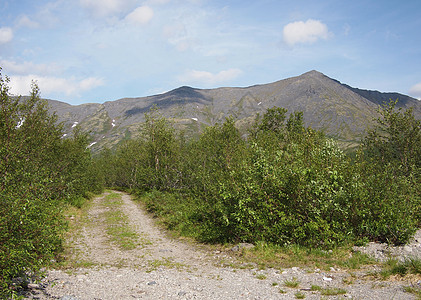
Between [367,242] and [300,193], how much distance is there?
377 cm

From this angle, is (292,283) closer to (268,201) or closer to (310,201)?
(310,201)

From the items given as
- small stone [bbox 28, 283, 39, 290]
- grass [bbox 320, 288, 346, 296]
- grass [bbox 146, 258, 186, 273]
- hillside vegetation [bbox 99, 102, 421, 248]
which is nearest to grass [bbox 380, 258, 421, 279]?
grass [bbox 320, 288, 346, 296]

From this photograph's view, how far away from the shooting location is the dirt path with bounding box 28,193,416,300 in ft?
27.8

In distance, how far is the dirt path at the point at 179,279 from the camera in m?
8.48

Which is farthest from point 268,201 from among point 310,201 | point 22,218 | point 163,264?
point 22,218

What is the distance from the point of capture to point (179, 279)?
34.7ft

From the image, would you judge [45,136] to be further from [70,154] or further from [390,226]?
[390,226]

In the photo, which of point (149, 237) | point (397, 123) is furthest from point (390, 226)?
point (397, 123)

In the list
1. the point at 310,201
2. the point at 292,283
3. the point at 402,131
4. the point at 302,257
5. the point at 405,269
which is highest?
the point at 402,131

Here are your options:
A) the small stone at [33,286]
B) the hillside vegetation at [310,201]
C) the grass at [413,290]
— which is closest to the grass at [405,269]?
the grass at [413,290]

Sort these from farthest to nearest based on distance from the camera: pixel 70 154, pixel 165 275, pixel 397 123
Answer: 1. pixel 70 154
2. pixel 397 123
3. pixel 165 275

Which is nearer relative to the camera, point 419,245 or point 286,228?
point 419,245

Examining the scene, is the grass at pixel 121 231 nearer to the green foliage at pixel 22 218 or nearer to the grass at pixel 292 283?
the green foliage at pixel 22 218

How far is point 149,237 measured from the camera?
1888cm
